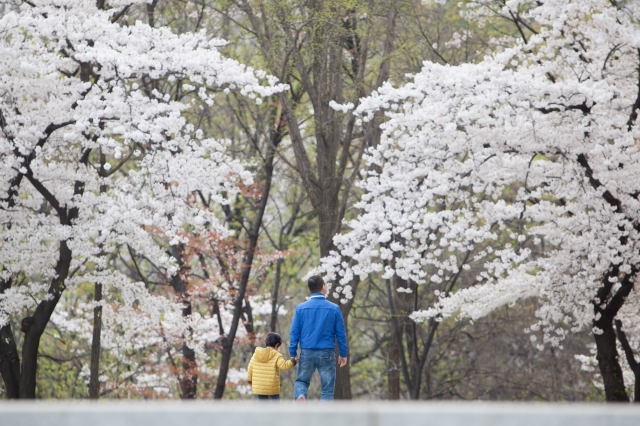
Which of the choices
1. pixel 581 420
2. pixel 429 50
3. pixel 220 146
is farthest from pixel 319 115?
pixel 581 420

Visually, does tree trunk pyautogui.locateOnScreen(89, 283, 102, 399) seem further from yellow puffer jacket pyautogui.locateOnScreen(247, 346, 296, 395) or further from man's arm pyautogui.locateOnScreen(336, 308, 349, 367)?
man's arm pyautogui.locateOnScreen(336, 308, 349, 367)

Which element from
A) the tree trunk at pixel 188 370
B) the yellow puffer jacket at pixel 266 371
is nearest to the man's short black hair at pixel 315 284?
the yellow puffer jacket at pixel 266 371

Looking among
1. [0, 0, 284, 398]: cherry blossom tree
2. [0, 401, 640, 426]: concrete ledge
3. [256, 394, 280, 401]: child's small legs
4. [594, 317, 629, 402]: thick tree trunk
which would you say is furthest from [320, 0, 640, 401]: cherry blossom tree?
[0, 401, 640, 426]: concrete ledge

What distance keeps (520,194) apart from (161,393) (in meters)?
11.8

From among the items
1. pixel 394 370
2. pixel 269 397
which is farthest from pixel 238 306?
pixel 269 397

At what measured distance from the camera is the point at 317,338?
6.49 metres

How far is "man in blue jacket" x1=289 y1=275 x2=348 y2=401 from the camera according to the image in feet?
21.3

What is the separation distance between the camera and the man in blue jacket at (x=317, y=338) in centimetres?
650

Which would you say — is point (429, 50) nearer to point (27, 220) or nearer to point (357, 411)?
point (27, 220)

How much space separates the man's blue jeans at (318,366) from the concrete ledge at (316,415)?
10.9ft

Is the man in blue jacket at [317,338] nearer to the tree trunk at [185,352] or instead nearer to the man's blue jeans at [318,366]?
the man's blue jeans at [318,366]

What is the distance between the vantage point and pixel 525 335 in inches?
710

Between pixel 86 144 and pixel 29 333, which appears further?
pixel 29 333

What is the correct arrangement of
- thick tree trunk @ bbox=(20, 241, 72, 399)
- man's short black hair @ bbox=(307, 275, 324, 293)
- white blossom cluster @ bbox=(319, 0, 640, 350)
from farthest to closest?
thick tree trunk @ bbox=(20, 241, 72, 399) → white blossom cluster @ bbox=(319, 0, 640, 350) → man's short black hair @ bbox=(307, 275, 324, 293)
